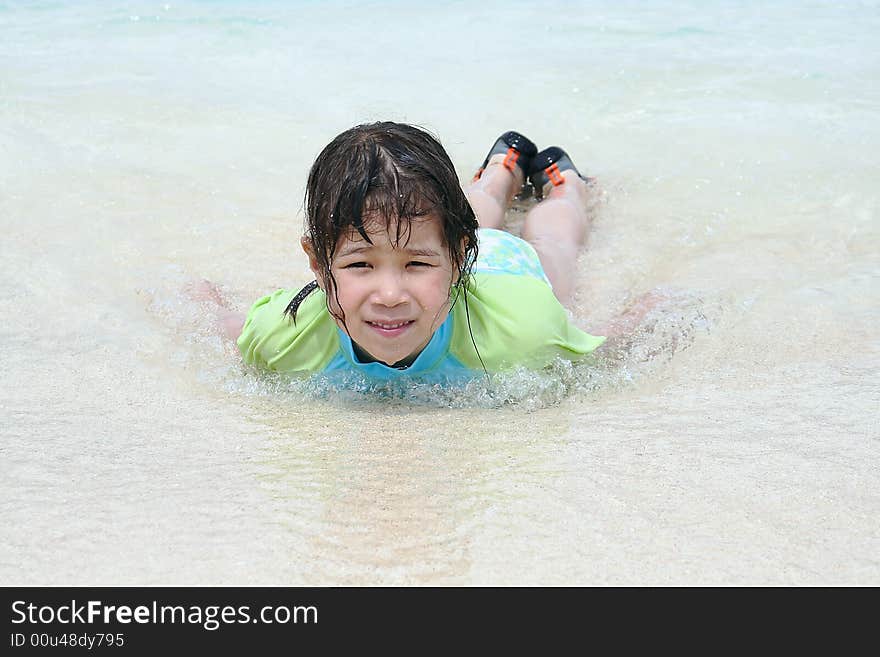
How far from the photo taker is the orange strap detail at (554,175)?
187 inches

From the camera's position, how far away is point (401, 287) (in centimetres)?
271

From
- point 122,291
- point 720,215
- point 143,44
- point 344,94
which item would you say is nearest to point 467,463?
point 122,291

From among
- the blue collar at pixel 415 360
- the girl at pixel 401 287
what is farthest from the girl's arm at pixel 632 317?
the blue collar at pixel 415 360

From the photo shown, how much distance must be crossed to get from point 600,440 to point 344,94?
4.66m

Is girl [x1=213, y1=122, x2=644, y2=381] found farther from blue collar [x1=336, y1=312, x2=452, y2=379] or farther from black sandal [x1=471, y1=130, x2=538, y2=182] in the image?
black sandal [x1=471, y1=130, x2=538, y2=182]

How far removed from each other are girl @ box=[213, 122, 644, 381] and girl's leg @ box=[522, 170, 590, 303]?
0.49ft

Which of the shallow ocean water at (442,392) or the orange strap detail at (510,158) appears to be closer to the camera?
the shallow ocean water at (442,392)

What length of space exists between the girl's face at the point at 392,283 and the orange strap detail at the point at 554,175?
2055 millimetres

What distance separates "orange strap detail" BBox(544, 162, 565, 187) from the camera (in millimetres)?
4762

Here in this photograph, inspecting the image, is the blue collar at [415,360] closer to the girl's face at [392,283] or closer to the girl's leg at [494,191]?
the girl's face at [392,283]

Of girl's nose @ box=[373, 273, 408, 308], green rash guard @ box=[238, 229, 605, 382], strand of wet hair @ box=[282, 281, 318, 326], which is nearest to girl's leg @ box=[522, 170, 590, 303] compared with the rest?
green rash guard @ box=[238, 229, 605, 382]

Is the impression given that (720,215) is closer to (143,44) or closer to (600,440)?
(600,440)

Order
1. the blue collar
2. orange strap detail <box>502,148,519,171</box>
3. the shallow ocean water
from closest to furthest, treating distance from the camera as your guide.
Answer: the shallow ocean water, the blue collar, orange strap detail <box>502,148,519,171</box>
